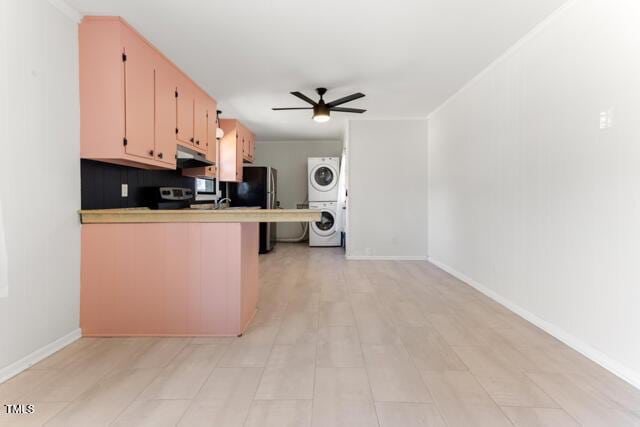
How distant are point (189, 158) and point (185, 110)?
483 mm

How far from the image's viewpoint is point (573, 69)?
2.08 metres

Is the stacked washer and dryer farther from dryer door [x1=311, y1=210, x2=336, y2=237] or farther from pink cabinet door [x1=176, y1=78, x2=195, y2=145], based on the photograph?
pink cabinet door [x1=176, y1=78, x2=195, y2=145]

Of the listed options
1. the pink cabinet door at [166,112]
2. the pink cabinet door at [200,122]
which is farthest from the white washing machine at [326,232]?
the pink cabinet door at [166,112]

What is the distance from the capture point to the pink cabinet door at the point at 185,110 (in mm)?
3096

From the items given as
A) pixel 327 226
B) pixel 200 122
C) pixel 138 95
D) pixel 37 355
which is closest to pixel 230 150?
pixel 200 122

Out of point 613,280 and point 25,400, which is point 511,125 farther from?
point 25,400

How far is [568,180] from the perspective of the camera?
2119 millimetres

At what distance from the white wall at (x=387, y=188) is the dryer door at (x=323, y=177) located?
4.53ft

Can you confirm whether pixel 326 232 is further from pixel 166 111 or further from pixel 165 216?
pixel 165 216

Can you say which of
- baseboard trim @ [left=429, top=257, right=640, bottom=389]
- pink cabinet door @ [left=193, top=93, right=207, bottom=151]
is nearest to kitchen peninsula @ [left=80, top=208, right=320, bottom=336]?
pink cabinet door @ [left=193, top=93, right=207, bottom=151]

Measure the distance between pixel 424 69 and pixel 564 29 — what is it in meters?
1.18

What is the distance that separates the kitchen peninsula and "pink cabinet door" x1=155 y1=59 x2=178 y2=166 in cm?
79

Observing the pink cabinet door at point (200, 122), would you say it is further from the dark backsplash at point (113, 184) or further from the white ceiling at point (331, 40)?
the dark backsplash at point (113, 184)

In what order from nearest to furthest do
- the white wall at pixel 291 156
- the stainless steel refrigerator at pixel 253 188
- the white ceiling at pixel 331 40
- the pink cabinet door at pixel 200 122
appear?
the white ceiling at pixel 331 40 < the pink cabinet door at pixel 200 122 < the stainless steel refrigerator at pixel 253 188 < the white wall at pixel 291 156
